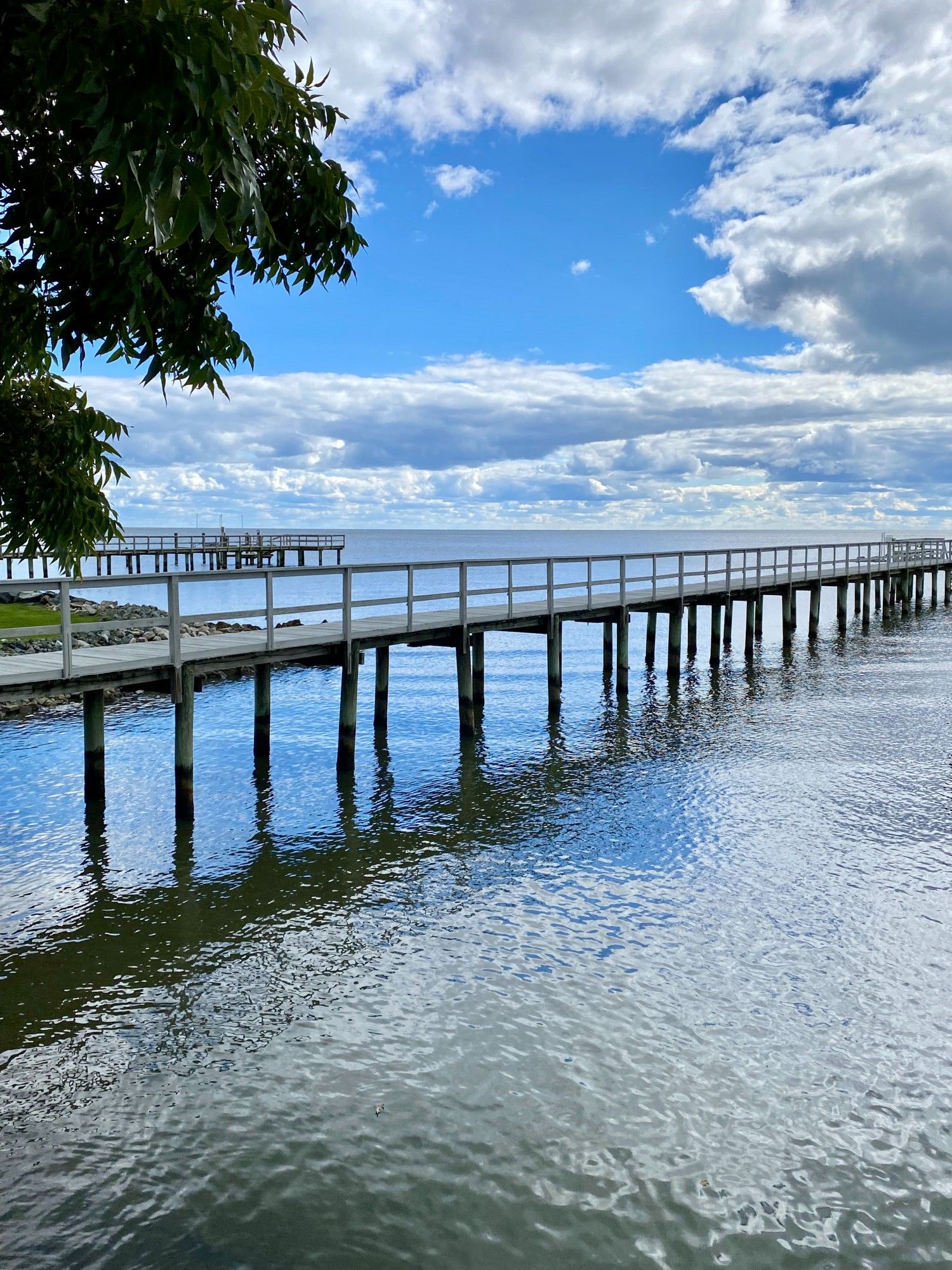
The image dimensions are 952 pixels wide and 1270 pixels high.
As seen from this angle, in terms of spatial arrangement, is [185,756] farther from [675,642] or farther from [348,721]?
[675,642]

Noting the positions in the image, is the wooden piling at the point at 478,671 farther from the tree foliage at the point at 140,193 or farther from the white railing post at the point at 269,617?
the tree foliage at the point at 140,193

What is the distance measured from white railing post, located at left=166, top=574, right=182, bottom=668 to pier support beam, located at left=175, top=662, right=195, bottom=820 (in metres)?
0.35

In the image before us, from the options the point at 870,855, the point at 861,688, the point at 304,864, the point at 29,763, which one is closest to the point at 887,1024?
the point at 870,855

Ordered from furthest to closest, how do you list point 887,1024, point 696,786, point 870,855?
point 696,786 → point 870,855 → point 887,1024

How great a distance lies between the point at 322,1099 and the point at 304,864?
15.7 feet

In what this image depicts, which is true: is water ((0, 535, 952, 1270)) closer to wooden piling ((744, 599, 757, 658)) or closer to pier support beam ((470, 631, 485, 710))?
pier support beam ((470, 631, 485, 710))

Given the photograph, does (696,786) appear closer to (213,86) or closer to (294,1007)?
(294,1007)

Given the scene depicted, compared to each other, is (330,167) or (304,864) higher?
(330,167)

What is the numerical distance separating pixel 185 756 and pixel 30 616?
771 inches

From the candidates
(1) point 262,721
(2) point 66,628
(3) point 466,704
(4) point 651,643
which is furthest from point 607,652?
(2) point 66,628

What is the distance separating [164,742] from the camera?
698 inches

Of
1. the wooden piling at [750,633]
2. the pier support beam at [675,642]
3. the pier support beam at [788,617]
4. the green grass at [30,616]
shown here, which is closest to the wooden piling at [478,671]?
the pier support beam at [675,642]

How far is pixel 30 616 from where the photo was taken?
29.0m

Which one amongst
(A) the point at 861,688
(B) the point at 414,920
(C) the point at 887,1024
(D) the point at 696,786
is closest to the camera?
(C) the point at 887,1024
